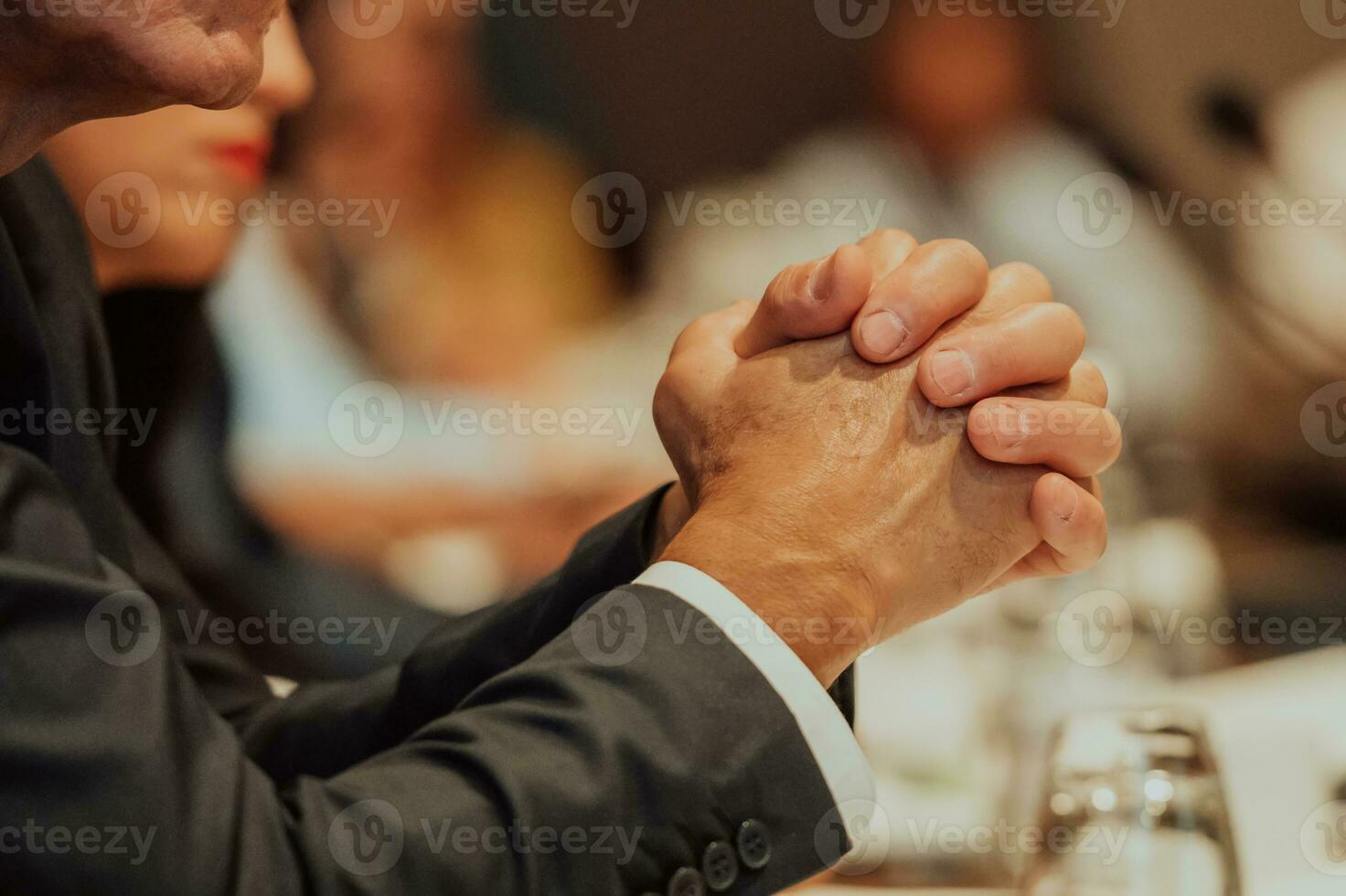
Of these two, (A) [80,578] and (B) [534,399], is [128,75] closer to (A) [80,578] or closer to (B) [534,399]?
(A) [80,578]

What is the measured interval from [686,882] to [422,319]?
843 millimetres

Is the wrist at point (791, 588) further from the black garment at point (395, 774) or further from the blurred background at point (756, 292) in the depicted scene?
the blurred background at point (756, 292)

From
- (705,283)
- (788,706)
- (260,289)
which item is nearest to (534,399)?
(705,283)

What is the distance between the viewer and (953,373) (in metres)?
0.76

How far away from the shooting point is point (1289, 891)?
1030 millimetres

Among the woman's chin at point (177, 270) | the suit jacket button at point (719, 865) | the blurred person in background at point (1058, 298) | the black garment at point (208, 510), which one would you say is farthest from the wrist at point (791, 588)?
the woman's chin at point (177, 270)

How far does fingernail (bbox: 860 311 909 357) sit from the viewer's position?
0.77 meters

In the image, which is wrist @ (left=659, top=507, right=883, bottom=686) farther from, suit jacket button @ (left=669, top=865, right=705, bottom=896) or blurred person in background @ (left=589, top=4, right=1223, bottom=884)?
blurred person in background @ (left=589, top=4, right=1223, bottom=884)

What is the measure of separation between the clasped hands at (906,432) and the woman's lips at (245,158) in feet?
2.29

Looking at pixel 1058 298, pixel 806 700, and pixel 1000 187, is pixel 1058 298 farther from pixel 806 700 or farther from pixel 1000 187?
pixel 806 700

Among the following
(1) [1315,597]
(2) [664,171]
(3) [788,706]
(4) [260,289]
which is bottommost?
(1) [1315,597]

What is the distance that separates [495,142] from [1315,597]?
0.99 m

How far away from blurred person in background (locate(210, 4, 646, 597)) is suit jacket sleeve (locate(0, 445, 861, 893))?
650 millimetres

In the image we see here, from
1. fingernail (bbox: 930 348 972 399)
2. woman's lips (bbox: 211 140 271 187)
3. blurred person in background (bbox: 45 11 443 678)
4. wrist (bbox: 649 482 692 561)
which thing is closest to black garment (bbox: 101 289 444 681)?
blurred person in background (bbox: 45 11 443 678)
